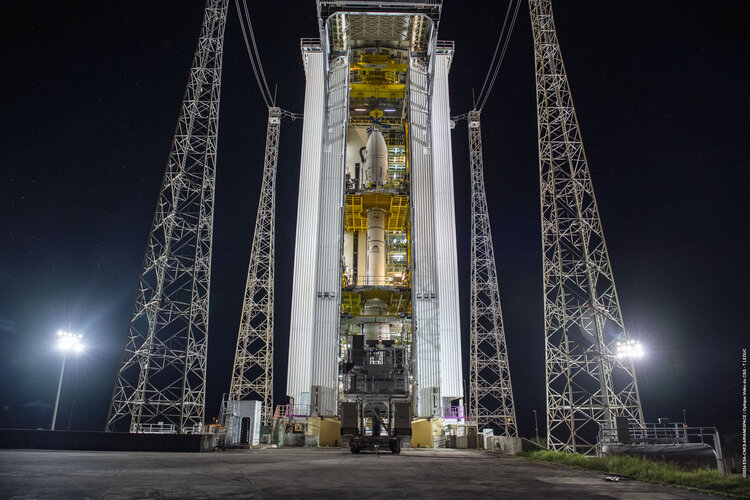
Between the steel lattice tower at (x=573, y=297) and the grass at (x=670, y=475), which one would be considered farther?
the steel lattice tower at (x=573, y=297)

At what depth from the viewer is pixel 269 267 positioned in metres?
41.3

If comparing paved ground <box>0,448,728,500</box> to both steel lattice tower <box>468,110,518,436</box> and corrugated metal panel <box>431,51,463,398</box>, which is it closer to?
corrugated metal panel <box>431,51,463,398</box>

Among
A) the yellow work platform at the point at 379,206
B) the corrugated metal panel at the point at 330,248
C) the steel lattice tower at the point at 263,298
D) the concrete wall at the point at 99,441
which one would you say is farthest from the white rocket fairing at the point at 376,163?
the concrete wall at the point at 99,441

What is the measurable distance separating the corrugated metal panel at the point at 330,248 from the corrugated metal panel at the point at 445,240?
21.8 ft

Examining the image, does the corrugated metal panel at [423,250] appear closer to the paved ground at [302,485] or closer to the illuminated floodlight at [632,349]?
the illuminated floodlight at [632,349]

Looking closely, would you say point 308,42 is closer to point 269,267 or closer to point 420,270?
point 269,267

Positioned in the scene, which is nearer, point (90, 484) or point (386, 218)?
point (90, 484)

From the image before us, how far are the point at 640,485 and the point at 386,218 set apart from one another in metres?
31.1

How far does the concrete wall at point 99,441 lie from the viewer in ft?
59.4

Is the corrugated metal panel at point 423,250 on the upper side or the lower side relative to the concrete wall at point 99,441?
upper

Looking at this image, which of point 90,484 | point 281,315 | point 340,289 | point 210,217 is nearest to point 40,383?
point 281,315

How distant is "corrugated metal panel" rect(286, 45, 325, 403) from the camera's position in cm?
3250

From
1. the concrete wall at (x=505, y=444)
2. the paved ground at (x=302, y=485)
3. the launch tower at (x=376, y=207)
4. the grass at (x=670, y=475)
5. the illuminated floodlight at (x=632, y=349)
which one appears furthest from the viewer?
the launch tower at (x=376, y=207)

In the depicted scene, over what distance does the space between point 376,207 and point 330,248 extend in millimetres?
6275
